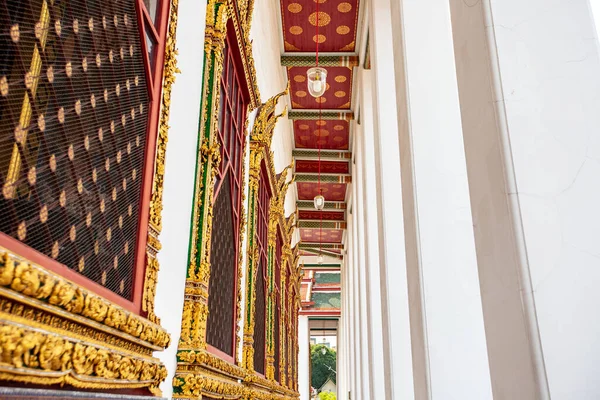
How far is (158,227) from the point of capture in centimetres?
209

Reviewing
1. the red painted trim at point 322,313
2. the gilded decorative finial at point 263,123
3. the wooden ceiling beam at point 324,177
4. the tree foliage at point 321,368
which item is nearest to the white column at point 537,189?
the gilded decorative finial at point 263,123

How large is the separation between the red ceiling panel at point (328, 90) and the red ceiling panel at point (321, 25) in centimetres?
71

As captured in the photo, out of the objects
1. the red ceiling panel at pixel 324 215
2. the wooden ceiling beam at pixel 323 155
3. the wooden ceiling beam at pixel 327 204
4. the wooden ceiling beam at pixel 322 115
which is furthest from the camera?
the red ceiling panel at pixel 324 215

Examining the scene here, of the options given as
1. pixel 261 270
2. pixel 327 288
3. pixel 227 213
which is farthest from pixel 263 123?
pixel 327 288

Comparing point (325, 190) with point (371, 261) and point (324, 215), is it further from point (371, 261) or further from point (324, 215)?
point (371, 261)

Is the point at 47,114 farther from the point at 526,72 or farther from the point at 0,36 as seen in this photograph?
the point at 526,72

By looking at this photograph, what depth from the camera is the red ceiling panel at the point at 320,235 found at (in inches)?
738

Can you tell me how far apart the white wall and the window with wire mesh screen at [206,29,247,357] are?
203 cm

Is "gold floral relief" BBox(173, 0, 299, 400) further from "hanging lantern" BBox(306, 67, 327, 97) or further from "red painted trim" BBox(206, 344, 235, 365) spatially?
"hanging lantern" BBox(306, 67, 327, 97)

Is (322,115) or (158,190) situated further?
(322,115)

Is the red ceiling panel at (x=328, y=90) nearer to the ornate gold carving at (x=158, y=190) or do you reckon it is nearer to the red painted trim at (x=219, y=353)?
the red painted trim at (x=219, y=353)

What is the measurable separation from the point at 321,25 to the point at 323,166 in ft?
18.6

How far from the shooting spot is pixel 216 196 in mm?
3439

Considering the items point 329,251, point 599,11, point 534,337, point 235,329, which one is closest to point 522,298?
point 534,337
